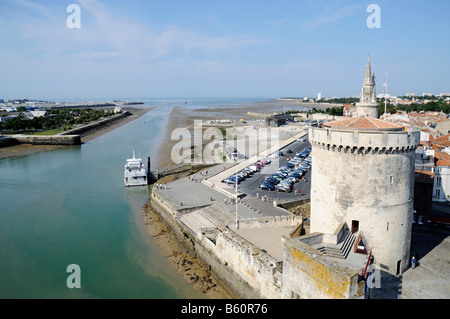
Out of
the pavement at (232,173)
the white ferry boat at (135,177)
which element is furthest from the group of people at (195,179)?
the white ferry boat at (135,177)

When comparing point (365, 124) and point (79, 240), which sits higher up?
point (365, 124)

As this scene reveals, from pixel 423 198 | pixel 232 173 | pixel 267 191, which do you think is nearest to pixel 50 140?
pixel 232 173

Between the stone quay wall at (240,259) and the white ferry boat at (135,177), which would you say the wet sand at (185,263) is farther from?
the white ferry boat at (135,177)

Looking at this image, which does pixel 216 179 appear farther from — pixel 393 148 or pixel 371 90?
pixel 393 148

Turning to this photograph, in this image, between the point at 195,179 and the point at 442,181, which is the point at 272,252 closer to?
the point at 442,181

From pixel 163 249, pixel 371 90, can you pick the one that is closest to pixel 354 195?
pixel 371 90
